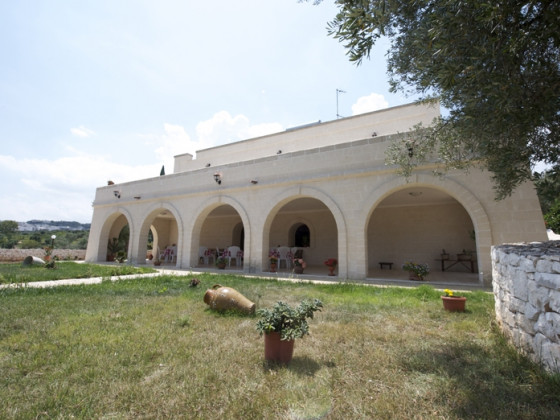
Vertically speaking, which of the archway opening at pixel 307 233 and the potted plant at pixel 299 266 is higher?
the archway opening at pixel 307 233

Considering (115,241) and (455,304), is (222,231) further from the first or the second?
(455,304)

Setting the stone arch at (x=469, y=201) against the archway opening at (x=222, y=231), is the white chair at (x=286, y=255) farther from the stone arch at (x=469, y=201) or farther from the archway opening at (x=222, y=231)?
the stone arch at (x=469, y=201)

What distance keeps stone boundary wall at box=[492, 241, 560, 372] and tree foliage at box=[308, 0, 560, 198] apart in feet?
6.04

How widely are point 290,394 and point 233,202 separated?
995 cm

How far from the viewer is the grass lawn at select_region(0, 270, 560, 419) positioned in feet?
6.69

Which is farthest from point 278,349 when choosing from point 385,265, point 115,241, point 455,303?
point 115,241

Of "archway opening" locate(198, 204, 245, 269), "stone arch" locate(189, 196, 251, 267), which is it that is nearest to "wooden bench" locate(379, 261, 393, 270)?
"stone arch" locate(189, 196, 251, 267)

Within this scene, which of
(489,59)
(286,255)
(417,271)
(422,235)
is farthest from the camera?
(286,255)

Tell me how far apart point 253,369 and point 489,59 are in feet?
13.9

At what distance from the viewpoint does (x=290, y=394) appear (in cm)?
222

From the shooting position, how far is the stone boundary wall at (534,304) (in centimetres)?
224

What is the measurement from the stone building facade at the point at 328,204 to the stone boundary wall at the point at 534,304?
503 cm

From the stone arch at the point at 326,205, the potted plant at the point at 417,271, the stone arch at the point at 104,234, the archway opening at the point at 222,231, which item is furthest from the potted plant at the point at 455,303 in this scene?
the stone arch at the point at 104,234

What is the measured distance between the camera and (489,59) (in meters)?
3.19
